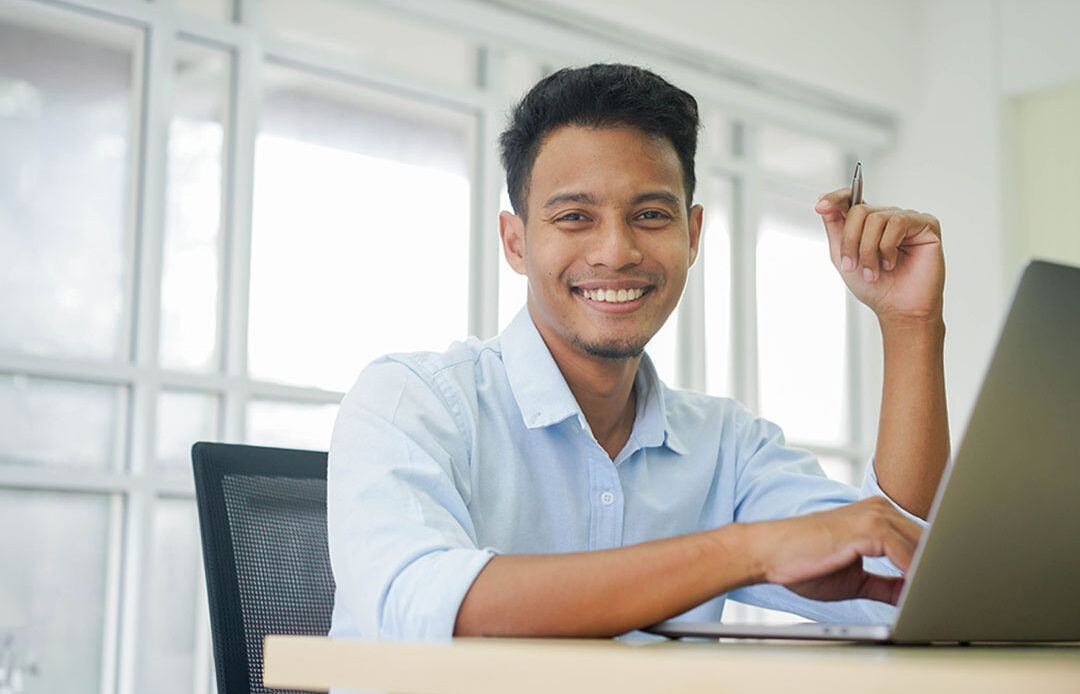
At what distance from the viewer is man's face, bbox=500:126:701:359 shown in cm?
146

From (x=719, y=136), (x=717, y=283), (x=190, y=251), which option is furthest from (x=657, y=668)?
(x=719, y=136)

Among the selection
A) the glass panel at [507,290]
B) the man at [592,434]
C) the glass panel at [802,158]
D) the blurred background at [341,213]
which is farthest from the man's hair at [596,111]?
the glass panel at [802,158]

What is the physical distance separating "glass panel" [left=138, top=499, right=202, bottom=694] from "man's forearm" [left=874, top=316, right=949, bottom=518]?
2101mm

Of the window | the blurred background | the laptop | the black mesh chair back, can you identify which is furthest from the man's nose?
the blurred background

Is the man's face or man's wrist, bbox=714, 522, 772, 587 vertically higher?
the man's face

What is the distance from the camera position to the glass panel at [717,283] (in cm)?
448

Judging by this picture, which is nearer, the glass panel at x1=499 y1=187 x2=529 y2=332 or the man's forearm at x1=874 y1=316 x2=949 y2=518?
the man's forearm at x1=874 y1=316 x2=949 y2=518

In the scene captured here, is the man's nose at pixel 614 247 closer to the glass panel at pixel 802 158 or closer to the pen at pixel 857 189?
the pen at pixel 857 189

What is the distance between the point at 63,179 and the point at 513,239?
1712 millimetres

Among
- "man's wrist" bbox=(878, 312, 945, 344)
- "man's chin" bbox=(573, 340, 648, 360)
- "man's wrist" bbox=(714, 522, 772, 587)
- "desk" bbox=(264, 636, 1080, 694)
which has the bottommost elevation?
"desk" bbox=(264, 636, 1080, 694)

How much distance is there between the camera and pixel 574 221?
1.49 m

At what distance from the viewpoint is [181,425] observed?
3.08 metres

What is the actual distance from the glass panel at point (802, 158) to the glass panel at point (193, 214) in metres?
2.35

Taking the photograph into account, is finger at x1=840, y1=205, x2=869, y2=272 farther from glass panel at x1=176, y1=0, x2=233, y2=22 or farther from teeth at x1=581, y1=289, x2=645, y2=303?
glass panel at x1=176, y1=0, x2=233, y2=22
